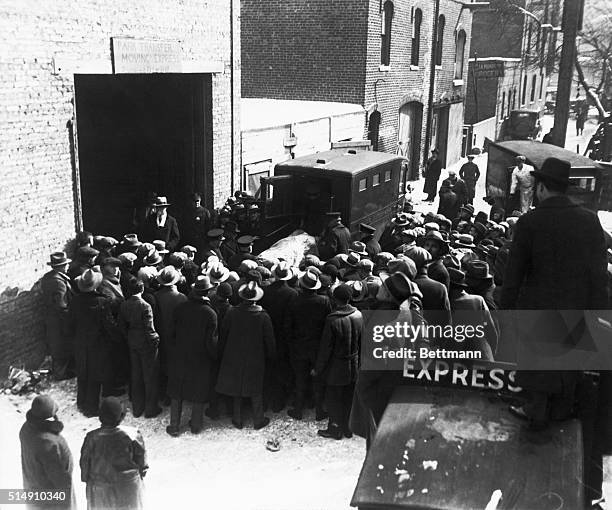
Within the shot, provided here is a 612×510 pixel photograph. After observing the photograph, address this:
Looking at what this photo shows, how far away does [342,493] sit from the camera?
5.98 metres

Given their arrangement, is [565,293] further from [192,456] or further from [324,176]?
[324,176]

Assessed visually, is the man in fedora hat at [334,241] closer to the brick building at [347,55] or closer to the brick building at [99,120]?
the brick building at [99,120]

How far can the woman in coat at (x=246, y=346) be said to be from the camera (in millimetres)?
6824

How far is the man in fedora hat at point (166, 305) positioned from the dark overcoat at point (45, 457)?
2.30 metres

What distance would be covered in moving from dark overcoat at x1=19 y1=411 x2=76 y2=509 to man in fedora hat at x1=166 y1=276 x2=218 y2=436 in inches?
82.2

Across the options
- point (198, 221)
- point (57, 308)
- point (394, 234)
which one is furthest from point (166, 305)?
point (394, 234)

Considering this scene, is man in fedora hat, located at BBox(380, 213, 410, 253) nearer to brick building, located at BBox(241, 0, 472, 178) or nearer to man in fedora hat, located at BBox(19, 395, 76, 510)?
man in fedora hat, located at BBox(19, 395, 76, 510)

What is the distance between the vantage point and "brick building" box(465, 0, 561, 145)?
1330 inches

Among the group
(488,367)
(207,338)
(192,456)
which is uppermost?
(488,367)

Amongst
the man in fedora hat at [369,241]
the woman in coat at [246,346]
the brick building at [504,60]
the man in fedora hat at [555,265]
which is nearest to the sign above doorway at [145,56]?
the man in fedora hat at [369,241]

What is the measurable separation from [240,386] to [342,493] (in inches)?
62.8

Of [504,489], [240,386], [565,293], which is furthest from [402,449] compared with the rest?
[240,386]

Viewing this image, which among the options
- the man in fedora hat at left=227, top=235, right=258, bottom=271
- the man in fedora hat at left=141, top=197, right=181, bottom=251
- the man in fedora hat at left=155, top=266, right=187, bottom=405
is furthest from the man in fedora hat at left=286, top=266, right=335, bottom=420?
the man in fedora hat at left=141, top=197, right=181, bottom=251

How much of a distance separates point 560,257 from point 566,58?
418 inches
